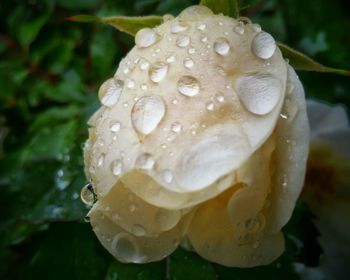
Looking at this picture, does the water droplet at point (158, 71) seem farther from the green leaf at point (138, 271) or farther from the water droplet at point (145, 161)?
the green leaf at point (138, 271)

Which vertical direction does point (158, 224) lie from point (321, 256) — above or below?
above

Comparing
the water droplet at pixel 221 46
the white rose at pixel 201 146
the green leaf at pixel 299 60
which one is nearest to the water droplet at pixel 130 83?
the white rose at pixel 201 146

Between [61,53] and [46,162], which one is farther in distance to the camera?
[61,53]

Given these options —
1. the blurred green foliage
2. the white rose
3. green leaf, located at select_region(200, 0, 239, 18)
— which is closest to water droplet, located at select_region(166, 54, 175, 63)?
the white rose

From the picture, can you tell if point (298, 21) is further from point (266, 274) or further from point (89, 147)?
point (89, 147)

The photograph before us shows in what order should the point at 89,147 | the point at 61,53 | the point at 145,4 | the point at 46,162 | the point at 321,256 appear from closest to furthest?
the point at 89,147, the point at 321,256, the point at 46,162, the point at 145,4, the point at 61,53

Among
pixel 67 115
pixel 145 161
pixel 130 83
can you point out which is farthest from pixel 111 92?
pixel 67 115

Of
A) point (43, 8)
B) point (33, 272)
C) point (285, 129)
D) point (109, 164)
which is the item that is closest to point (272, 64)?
point (285, 129)
